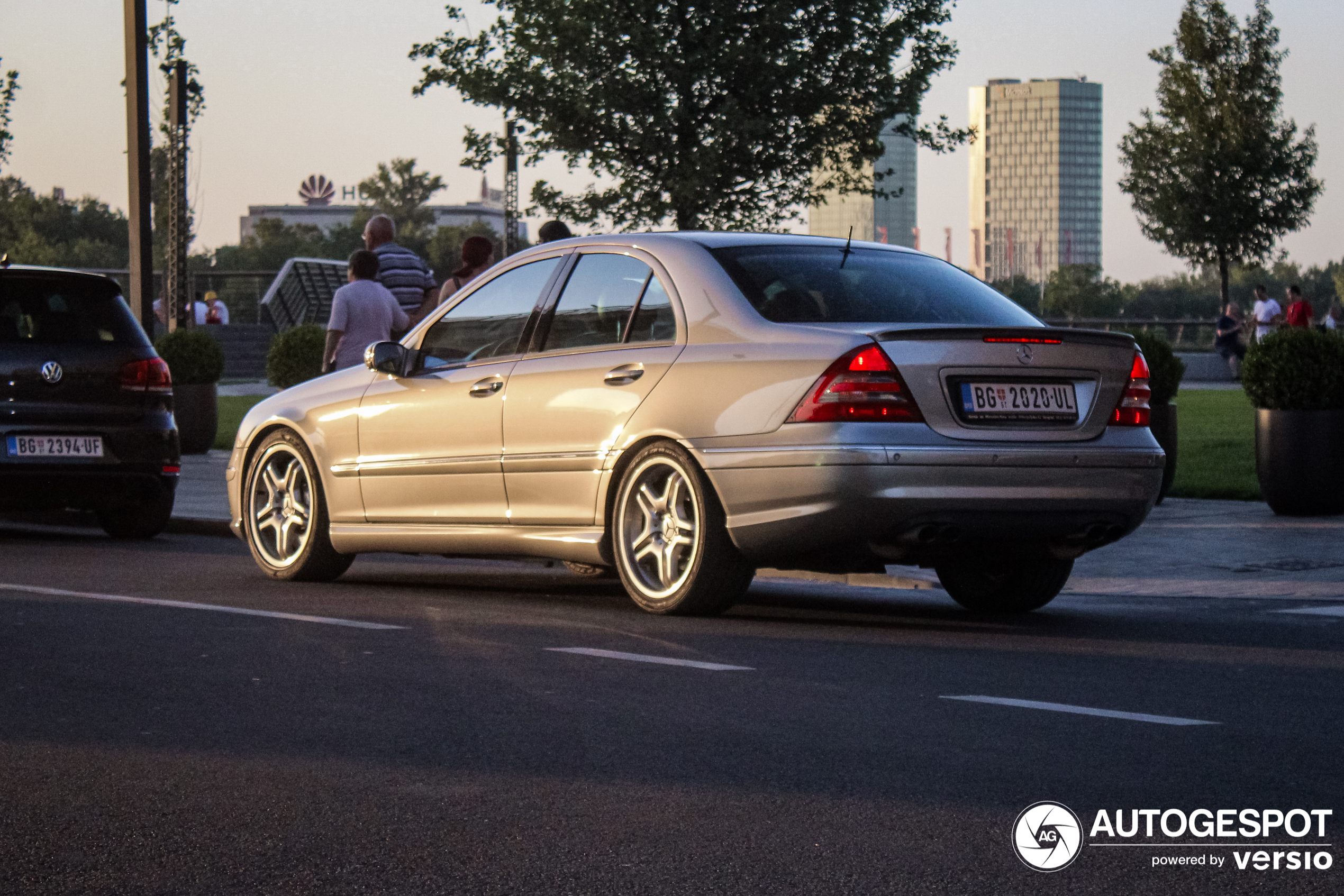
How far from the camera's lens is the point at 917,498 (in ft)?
23.6

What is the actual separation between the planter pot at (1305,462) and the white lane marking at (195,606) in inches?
268

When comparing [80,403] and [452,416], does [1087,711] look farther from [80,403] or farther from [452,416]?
[80,403]

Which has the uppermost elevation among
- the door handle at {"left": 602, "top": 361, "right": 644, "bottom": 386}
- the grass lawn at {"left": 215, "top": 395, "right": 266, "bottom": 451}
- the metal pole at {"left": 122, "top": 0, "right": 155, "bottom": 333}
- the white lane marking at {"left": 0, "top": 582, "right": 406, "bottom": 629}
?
the metal pole at {"left": 122, "top": 0, "right": 155, "bottom": 333}

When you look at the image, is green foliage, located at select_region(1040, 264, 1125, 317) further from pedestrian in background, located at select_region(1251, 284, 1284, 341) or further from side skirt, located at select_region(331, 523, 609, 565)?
side skirt, located at select_region(331, 523, 609, 565)

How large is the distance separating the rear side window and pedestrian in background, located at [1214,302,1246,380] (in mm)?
29463

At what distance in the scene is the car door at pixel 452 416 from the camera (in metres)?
8.67

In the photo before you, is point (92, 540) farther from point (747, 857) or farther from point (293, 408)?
point (747, 857)

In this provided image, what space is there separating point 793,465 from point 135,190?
42.9 feet

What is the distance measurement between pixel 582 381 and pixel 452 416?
88 centimetres

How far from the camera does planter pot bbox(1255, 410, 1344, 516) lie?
12.5 meters

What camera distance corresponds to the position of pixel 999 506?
24.0 feet

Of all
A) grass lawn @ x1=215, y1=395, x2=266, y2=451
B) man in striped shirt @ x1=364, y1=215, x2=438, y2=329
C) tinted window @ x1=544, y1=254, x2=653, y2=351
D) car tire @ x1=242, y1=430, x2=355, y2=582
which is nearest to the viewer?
tinted window @ x1=544, y1=254, x2=653, y2=351

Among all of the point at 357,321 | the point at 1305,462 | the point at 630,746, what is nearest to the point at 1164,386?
the point at 1305,462

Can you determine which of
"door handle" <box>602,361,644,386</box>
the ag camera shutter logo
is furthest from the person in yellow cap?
the ag camera shutter logo
